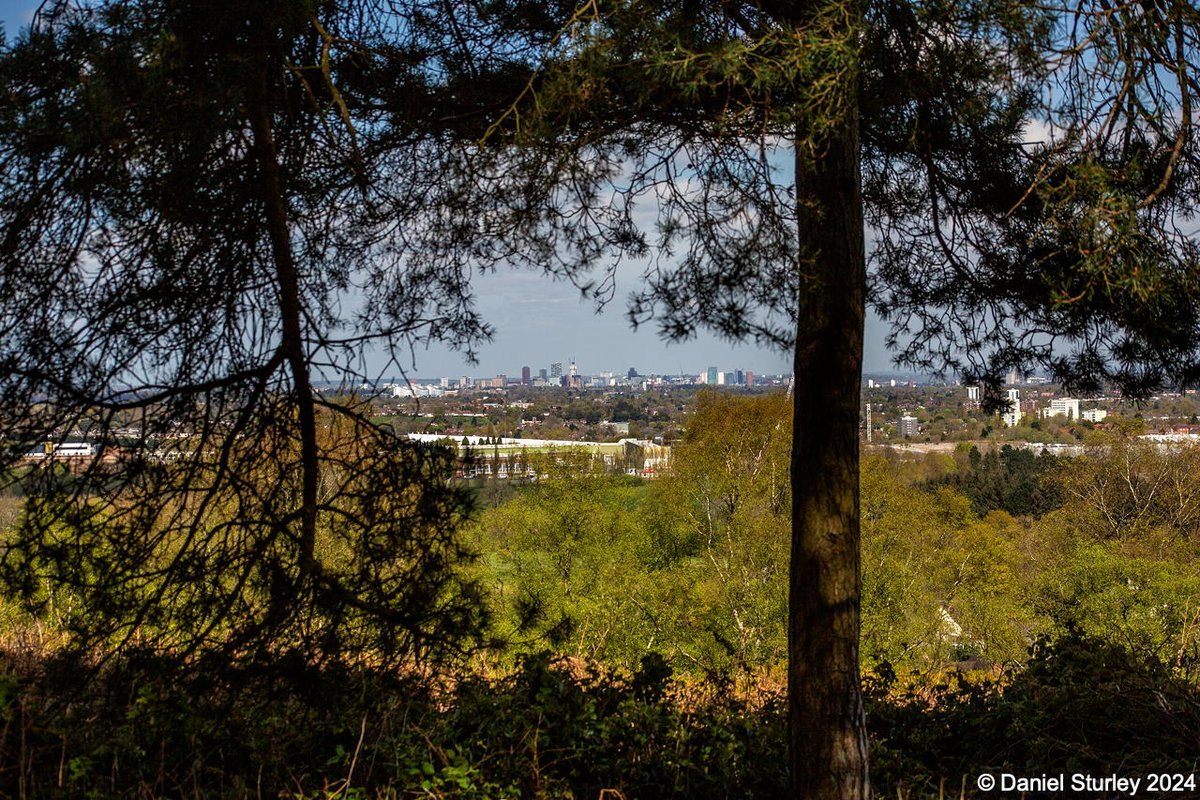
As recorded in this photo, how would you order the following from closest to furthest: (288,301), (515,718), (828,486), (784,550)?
(288,301), (828,486), (515,718), (784,550)

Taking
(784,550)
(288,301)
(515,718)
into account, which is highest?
(288,301)

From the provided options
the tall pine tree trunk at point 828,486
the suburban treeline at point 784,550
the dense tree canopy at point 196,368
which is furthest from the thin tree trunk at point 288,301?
the suburban treeline at point 784,550

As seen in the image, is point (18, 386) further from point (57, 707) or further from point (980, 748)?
point (980, 748)

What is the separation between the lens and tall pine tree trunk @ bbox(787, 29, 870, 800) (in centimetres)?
334

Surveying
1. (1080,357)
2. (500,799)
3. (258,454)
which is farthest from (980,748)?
(258,454)

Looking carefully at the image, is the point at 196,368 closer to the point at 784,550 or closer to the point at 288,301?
the point at 288,301

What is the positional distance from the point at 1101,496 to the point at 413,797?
81.3 ft

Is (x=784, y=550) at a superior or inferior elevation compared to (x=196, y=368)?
inferior

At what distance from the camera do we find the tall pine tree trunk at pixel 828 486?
334cm

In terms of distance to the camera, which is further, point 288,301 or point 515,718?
point 515,718

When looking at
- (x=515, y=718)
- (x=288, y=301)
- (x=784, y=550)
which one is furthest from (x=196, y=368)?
(x=784, y=550)

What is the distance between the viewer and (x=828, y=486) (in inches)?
136

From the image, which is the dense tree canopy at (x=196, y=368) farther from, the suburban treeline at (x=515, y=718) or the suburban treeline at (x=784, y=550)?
the suburban treeline at (x=784, y=550)

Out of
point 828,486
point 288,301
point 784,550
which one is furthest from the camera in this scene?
point 784,550
